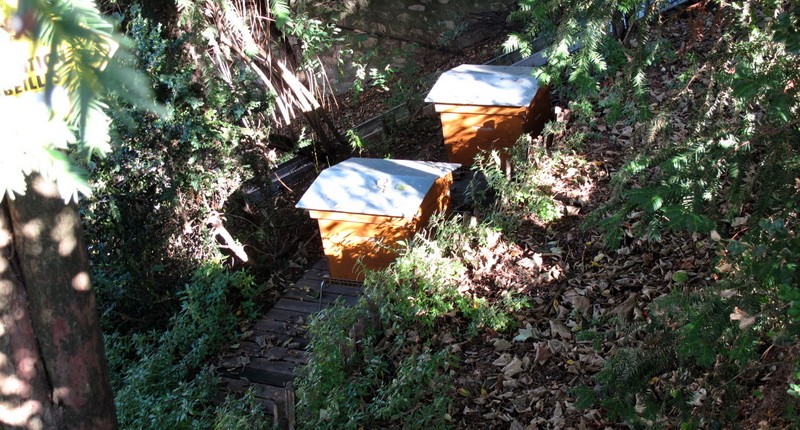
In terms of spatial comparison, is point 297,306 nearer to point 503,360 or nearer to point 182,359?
point 182,359

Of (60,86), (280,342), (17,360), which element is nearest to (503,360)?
(280,342)

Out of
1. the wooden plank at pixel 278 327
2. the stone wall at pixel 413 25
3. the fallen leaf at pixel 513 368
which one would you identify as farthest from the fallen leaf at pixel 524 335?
the stone wall at pixel 413 25

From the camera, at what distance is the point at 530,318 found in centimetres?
478

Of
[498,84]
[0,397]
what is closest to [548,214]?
[498,84]

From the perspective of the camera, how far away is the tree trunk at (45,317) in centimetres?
270

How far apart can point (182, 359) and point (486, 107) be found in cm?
337

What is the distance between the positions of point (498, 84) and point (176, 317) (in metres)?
3.46

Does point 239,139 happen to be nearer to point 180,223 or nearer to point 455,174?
point 180,223

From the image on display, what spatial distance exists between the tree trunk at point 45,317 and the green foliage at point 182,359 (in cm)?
138

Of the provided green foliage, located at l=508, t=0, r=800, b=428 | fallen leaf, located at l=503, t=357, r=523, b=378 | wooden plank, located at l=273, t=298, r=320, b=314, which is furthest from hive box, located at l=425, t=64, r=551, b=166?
green foliage, located at l=508, t=0, r=800, b=428

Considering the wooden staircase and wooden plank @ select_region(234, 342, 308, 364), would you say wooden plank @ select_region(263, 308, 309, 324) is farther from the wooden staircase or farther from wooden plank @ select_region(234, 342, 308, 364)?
wooden plank @ select_region(234, 342, 308, 364)

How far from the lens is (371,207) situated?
17.9ft

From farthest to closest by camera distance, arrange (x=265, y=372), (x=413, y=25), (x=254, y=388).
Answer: (x=413, y=25)
(x=265, y=372)
(x=254, y=388)

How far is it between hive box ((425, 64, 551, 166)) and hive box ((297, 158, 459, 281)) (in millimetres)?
871
